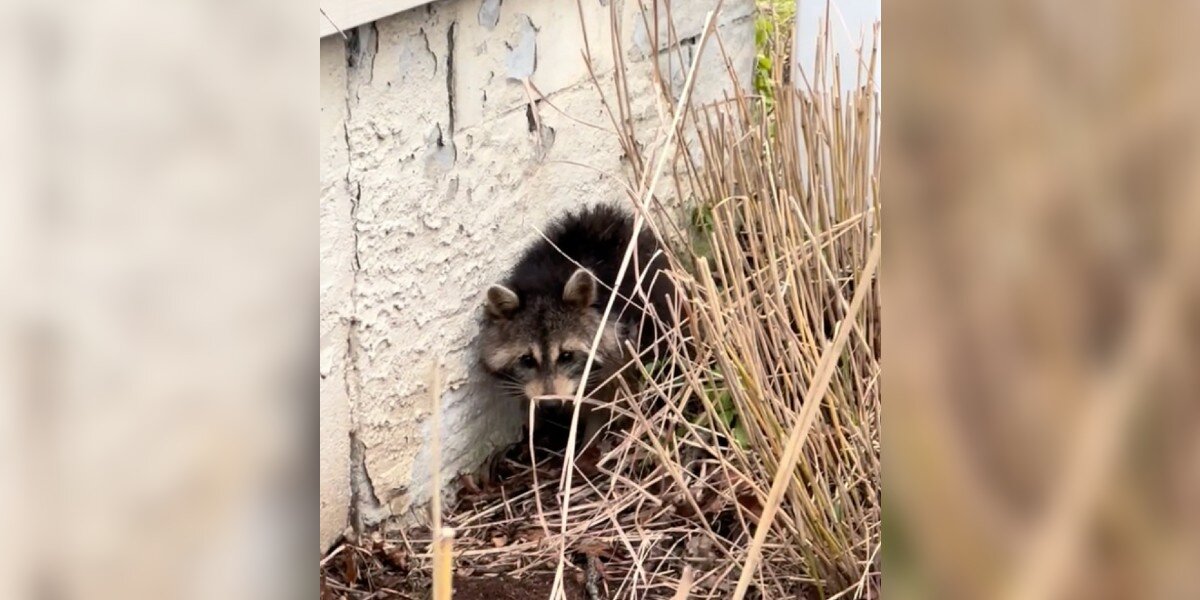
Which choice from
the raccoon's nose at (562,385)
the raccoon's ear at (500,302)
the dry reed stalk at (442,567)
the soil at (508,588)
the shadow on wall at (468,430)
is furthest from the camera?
the raccoon's nose at (562,385)

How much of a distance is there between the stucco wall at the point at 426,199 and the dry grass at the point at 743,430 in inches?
9.7

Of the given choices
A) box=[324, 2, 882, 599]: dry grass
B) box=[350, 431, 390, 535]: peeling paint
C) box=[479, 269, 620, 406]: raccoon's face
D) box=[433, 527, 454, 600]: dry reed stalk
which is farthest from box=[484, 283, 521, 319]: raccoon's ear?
box=[433, 527, 454, 600]: dry reed stalk

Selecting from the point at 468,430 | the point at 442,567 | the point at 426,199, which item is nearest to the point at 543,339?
the point at 468,430

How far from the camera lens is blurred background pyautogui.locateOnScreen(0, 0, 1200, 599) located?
0.51 metres

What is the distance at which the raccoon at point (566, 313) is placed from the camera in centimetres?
437

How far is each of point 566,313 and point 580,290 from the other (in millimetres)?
128

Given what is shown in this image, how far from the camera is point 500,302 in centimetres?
432

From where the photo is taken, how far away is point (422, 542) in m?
3.94

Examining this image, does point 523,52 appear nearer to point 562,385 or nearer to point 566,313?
point 566,313
